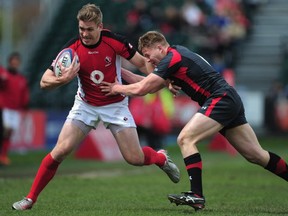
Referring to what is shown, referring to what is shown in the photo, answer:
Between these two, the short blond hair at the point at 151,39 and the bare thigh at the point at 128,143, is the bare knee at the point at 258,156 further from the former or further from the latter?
the short blond hair at the point at 151,39

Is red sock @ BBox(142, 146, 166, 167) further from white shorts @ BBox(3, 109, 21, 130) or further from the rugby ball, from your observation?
white shorts @ BBox(3, 109, 21, 130)

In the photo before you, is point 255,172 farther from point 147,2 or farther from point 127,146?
point 147,2

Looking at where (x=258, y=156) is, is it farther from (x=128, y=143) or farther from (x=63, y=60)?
(x=63, y=60)

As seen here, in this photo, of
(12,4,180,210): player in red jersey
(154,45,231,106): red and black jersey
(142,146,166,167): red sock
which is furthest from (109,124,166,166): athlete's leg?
(154,45,231,106): red and black jersey

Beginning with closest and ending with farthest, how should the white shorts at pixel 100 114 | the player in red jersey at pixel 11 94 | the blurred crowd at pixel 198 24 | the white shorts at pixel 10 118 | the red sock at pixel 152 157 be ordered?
1. the white shorts at pixel 100 114
2. the red sock at pixel 152 157
3. the player in red jersey at pixel 11 94
4. the white shorts at pixel 10 118
5. the blurred crowd at pixel 198 24

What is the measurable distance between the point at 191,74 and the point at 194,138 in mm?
765

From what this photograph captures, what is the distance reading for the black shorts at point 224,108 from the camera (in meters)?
10.1

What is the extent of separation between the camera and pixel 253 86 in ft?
101

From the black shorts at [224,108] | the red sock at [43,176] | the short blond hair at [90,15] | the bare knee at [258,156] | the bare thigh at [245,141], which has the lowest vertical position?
the red sock at [43,176]

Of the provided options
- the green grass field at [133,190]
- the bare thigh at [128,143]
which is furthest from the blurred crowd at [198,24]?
the bare thigh at [128,143]

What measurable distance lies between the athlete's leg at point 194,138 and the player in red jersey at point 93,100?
0.81m

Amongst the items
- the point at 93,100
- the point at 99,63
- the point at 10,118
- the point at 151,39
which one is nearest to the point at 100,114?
the point at 93,100

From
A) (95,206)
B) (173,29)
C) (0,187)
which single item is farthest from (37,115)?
(95,206)

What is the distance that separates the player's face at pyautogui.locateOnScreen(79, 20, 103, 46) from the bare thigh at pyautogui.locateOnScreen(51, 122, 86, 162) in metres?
1.04
